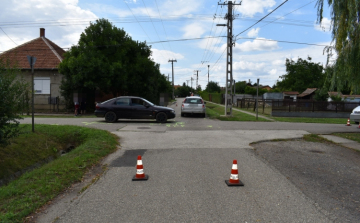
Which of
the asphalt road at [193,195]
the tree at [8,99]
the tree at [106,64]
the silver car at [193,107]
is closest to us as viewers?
the asphalt road at [193,195]

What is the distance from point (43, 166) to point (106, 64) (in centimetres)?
1610

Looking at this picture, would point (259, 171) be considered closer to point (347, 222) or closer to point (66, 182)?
point (347, 222)

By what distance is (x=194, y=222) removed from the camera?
4090 mm

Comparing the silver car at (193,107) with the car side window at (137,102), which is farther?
the silver car at (193,107)

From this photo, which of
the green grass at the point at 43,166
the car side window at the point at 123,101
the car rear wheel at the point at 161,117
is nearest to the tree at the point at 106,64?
the car side window at the point at 123,101

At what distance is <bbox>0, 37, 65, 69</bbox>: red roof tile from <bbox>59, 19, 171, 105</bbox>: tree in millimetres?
2988

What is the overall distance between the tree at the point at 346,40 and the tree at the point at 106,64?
49.8 ft

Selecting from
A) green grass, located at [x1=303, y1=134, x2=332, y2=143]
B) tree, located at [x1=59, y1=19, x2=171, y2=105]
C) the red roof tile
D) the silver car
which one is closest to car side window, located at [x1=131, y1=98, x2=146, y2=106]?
the silver car

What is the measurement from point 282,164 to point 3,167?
6.95m

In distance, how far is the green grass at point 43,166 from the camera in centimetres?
470

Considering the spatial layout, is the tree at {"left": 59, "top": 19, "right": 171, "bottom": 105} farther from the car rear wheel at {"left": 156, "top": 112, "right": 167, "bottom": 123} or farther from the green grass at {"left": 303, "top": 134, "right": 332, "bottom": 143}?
the green grass at {"left": 303, "top": 134, "right": 332, "bottom": 143}

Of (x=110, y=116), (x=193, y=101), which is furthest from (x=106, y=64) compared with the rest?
(x=193, y=101)

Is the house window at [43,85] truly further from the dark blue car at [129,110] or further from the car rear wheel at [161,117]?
the car rear wheel at [161,117]

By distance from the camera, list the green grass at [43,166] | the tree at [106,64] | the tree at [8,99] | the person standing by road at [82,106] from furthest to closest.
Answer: the person standing by road at [82,106] → the tree at [106,64] → the tree at [8,99] → the green grass at [43,166]
